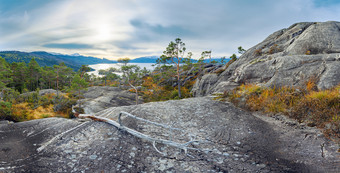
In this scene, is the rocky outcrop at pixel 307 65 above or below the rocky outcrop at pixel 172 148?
above

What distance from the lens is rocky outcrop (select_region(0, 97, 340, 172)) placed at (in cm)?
420

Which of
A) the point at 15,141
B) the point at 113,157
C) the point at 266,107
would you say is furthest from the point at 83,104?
the point at 266,107

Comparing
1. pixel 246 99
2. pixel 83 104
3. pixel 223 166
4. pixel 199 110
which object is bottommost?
pixel 83 104

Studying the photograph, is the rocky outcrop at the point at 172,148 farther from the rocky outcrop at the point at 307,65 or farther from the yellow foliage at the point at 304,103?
the rocky outcrop at the point at 307,65

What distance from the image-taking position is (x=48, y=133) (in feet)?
19.5

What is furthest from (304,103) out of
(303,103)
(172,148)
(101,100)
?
(101,100)

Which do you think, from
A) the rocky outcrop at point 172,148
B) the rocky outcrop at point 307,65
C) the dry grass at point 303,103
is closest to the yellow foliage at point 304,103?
the dry grass at point 303,103

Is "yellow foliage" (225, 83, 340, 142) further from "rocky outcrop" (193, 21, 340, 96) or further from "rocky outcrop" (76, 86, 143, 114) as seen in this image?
"rocky outcrop" (76, 86, 143, 114)

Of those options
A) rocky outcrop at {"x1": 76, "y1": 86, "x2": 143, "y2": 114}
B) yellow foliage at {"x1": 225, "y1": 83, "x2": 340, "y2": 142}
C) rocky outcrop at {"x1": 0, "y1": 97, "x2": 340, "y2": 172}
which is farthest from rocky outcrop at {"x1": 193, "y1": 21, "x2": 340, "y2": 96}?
rocky outcrop at {"x1": 76, "y1": 86, "x2": 143, "y2": 114}

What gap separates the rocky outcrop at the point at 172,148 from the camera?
4.20m

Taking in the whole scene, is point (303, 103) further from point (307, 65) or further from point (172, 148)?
point (172, 148)

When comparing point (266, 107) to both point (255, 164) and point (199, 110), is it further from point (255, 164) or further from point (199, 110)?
point (255, 164)

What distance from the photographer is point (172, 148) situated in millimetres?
5211

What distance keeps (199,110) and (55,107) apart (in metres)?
31.1
